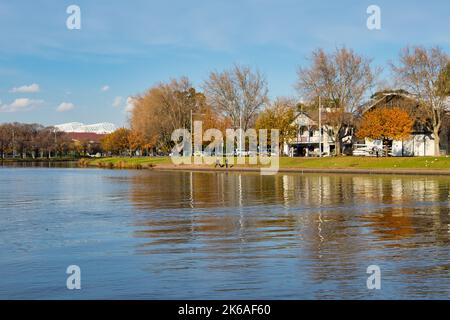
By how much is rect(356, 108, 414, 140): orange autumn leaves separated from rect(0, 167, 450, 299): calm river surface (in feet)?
168

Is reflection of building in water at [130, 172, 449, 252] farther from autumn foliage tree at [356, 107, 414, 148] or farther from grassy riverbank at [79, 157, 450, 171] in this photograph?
autumn foliage tree at [356, 107, 414, 148]

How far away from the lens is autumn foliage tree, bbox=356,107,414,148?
74.6 m

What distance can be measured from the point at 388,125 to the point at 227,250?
6437 centimetres

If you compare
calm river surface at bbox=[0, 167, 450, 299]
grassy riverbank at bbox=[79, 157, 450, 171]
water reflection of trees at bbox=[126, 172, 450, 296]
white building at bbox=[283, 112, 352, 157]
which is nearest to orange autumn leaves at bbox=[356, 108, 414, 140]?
grassy riverbank at bbox=[79, 157, 450, 171]

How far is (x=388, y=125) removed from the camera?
245 feet

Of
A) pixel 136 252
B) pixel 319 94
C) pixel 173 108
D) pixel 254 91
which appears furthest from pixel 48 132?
pixel 136 252

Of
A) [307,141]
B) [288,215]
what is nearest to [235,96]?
[307,141]

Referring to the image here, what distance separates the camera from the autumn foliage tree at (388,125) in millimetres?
74625

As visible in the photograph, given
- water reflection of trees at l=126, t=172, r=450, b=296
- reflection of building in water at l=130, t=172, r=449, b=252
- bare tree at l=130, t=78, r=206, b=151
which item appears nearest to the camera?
water reflection of trees at l=126, t=172, r=450, b=296

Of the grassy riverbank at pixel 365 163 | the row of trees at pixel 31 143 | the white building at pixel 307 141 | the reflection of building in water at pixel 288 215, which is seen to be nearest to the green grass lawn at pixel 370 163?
the grassy riverbank at pixel 365 163

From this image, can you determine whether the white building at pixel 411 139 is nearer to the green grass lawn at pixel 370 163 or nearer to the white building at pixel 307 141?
the white building at pixel 307 141

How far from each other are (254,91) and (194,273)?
81.8 metres

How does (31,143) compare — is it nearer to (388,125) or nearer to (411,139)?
(411,139)
